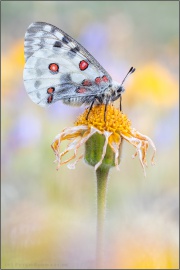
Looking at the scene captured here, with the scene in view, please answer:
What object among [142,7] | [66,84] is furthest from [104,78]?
[142,7]

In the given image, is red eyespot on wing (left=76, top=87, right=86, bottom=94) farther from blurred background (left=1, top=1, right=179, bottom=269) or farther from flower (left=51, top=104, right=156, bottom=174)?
blurred background (left=1, top=1, right=179, bottom=269)

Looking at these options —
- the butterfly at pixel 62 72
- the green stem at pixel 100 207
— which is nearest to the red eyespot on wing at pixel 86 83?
the butterfly at pixel 62 72

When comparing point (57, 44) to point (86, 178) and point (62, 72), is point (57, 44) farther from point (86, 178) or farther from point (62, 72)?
point (86, 178)

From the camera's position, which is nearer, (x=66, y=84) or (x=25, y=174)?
(x=66, y=84)

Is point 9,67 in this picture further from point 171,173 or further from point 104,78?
point 104,78

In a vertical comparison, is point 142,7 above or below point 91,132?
above

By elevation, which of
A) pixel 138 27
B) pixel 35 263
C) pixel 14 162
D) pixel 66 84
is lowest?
pixel 35 263

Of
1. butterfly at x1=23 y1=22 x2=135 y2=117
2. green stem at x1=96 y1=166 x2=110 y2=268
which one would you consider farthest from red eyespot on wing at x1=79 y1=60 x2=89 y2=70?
green stem at x1=96 y1=166 x2=110 y2=268
